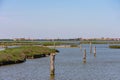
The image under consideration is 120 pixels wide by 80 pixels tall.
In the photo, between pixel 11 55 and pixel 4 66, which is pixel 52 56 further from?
pixel 11 55

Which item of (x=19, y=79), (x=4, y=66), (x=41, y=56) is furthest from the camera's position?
(x=41, y=56)

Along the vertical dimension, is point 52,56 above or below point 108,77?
above

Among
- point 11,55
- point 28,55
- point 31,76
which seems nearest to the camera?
point 31,76

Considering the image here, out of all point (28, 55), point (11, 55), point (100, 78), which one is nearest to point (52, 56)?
point (100, 78)

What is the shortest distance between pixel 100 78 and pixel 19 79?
356 inches

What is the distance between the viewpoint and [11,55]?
5828cm

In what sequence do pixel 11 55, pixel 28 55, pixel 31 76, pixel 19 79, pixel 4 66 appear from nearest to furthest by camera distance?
pixel 19 79 < pixel 31 76 < pixel 4 66 < pixel 11 55 < pixel 28 55

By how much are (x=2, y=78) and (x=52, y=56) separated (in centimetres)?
609

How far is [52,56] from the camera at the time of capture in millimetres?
40531

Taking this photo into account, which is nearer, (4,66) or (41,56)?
(4,66)

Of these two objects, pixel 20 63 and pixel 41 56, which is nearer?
pixel 20 63

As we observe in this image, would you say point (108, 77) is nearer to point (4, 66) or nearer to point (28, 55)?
point (4, 66)

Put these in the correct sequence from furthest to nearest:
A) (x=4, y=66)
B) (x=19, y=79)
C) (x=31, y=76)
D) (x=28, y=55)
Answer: (x=28, y=55) < (x=4, y=66) < (x=31, y=76) < (x=19, y=79)

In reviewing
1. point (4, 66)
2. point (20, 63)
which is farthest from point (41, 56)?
point (4, 66)
